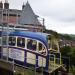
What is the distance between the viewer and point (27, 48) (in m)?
18.5

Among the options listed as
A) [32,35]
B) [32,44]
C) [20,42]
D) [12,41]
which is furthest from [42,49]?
[12,41]

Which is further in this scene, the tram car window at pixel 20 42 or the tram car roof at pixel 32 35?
the tram car window at pixel 20 42

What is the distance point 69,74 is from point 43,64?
3.13 m

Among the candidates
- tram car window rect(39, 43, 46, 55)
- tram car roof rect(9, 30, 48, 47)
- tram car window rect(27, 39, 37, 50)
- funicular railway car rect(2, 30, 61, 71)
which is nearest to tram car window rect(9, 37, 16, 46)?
funicular railway car rect(2, 30, 61, 71)

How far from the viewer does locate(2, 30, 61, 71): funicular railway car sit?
1819cm

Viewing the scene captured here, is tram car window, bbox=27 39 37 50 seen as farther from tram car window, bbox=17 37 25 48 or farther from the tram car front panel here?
tram car window, bbox=17 37 25 48

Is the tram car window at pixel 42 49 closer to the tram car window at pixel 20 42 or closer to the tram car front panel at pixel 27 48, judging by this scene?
the tram car front panel at pixel 27 48

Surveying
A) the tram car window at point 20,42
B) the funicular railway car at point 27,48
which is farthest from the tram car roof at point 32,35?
the tram car window at point 20,42

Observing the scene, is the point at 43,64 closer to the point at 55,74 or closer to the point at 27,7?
the point at 55,74

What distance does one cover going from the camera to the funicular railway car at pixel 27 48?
59.7ft

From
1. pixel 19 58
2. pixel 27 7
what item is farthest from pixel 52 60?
pixel 27 7

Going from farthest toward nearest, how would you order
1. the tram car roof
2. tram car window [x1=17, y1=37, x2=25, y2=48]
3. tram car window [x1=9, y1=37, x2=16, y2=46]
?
tram car window [x1=9, y1=37, x2=16, y2=46]
tram car window [x1=17, y1=37, x2=25, y2=48]
the tram car roof

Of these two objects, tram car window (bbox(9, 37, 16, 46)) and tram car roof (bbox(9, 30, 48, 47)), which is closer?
tram car roof (bbox(9, 30, 48, 47))

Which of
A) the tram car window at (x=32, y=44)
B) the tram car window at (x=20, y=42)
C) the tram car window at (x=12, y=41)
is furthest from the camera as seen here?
the tram car window at (x=12, y=41)
